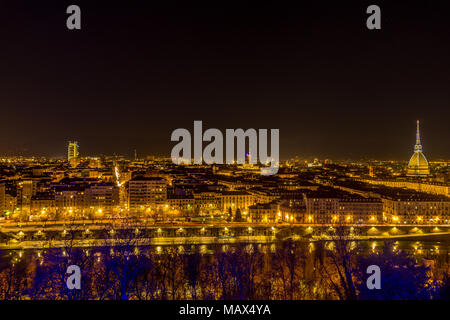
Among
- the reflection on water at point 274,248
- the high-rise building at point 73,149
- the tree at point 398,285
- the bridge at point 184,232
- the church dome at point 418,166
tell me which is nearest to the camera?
the tree at point 398,285

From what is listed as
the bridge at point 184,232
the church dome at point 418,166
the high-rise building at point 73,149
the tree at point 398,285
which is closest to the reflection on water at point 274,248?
the bridge at point 184,232

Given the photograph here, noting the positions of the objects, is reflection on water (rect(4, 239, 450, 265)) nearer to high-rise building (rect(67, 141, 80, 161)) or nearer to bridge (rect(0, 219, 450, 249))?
bridge (rect(0, 219, 450, 249))

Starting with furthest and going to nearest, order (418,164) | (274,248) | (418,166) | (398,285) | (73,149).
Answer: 1. (73,149)
2. (418,164)
3. (418,166)
4. (274,248)
5. (398,285)

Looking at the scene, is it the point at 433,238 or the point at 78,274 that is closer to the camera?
the point at 78,274

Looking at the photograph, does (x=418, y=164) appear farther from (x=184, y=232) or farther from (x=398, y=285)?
(x=398, y=285)

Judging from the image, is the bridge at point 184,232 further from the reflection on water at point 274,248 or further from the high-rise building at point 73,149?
the high-rise building at point 73,149

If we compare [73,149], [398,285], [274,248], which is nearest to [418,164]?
[274,248]
